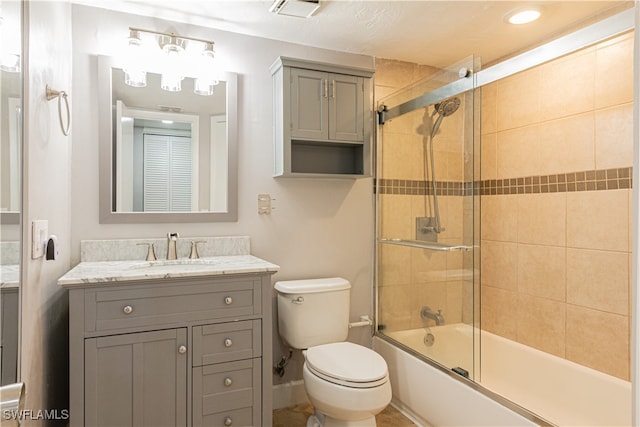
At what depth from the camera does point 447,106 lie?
2123 millimetres

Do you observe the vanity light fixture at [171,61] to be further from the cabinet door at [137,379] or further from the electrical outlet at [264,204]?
the cabinet door at [137,379]

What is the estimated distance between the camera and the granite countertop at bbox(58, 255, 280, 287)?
156 cm

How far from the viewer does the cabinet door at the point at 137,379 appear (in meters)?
1.56

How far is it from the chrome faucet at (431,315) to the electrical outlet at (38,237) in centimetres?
192

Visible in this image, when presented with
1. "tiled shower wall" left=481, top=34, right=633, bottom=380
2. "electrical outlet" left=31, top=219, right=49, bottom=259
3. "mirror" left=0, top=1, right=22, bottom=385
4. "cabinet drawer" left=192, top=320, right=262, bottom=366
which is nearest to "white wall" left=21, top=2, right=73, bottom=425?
"electrical outlet" left=31, top=219, right=49, bottom=259

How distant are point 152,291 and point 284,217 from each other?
3.16 ft

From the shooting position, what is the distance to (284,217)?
2426mm

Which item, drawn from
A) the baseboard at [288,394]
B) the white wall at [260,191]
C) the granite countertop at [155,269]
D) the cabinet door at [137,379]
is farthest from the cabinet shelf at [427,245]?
the cabinet door at [137,379]

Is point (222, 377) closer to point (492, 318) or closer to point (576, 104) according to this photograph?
point (492, 318)

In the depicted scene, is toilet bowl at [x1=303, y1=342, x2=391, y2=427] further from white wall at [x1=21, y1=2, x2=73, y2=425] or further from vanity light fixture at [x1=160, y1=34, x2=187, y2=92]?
vanity light fixture at [x1=160, y1=34, x2=187, y2=92]

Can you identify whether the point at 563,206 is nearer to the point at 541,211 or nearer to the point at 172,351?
the point at 541,211

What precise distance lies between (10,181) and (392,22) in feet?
6.36

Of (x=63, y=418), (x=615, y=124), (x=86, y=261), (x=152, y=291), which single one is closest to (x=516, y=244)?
(x=615, y=124)

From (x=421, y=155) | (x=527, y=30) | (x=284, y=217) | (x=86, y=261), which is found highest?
(x=527, y=30)
